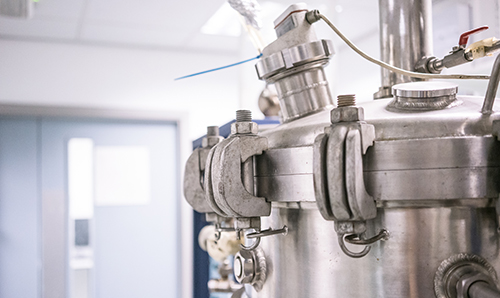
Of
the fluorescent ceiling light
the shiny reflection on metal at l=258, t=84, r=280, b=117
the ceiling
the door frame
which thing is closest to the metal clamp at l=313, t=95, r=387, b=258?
the shiny reflection on metal at l=258, t=84, r=280, b=117

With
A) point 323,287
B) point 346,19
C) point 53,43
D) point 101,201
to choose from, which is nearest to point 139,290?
point 101,201

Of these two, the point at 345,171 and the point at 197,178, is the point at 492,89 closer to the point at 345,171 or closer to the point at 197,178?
the point at 345,171

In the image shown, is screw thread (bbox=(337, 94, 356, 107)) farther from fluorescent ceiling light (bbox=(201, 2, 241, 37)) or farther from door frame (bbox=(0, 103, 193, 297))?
door frame (bbox=(0, 103, 193, 297))

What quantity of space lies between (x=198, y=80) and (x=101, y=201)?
1.15 m

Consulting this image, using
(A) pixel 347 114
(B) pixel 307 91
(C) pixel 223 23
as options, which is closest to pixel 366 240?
(A) pixel 347 114

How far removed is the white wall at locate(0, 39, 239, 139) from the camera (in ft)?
9.66

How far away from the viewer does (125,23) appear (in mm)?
2727

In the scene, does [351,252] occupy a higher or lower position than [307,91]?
lower

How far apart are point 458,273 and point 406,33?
1.07ft

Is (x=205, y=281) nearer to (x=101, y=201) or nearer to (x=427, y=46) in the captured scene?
(x=427, y=46)

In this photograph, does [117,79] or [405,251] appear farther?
[117,79]

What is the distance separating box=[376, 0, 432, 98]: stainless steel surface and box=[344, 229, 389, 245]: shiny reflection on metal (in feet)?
0.80

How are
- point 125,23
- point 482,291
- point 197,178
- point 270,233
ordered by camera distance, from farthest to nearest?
point 125,23
point 197,178
point 270,233
point 482,291

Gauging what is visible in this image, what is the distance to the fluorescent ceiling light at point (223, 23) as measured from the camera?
264 centimetres
